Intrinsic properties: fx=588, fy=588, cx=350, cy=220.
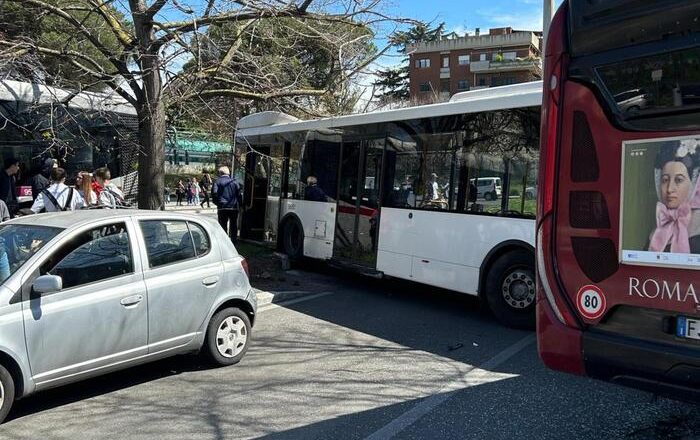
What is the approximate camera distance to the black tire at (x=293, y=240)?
36.6 feet

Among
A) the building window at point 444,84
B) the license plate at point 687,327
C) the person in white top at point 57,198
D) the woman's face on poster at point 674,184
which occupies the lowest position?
the license plate at point 687,327

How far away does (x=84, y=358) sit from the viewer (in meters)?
4.62

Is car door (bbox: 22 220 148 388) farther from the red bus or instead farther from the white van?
the white van

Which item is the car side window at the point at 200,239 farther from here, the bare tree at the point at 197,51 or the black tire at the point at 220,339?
the bare tree at the point at 197,51

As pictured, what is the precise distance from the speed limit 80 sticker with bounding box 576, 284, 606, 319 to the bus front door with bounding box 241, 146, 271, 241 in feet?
32.0

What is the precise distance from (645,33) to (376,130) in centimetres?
631

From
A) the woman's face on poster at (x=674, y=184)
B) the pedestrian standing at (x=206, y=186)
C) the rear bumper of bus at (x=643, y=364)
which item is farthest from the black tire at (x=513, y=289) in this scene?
the pedestrian standing at (x=206, y=186)

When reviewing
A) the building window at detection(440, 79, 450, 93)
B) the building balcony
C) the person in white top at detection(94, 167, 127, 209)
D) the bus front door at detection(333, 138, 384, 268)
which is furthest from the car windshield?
the building window at detection(440, 79, 450, 93)

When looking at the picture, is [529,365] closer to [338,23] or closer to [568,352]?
[568,352]

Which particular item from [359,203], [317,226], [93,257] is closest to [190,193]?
[317,226]

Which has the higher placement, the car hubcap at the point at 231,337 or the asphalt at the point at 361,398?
the car hubcap at the point at 231,337

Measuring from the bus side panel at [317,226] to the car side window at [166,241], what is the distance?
478cm

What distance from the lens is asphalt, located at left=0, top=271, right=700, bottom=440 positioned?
4238 millimetres

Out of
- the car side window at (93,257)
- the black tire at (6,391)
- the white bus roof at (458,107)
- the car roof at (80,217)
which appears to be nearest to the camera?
the black tire at (6,391)
